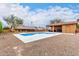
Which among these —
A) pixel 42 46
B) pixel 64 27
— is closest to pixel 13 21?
pixel 42 46

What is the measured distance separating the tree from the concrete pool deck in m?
0.23

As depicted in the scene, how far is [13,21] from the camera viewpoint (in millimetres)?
3559

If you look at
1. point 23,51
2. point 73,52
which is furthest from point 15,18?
point 73,52

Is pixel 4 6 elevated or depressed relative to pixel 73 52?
elevated

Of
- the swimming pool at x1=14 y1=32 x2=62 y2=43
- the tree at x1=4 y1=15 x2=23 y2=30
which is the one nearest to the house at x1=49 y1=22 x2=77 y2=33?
the swimming pool at x1=14 y1=32 x2=62 y2=43

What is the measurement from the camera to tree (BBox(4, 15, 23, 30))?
347 centimetres

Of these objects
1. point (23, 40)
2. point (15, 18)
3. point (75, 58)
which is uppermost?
point (15, 18)

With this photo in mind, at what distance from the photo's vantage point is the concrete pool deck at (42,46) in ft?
11.1

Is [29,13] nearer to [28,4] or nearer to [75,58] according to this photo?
[28,4]

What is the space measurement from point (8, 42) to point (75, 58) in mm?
1626

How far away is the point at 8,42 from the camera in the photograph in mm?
3482

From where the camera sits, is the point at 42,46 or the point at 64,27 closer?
the point at 42,46

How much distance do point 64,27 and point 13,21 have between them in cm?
126

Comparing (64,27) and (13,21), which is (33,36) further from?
(64,27)
